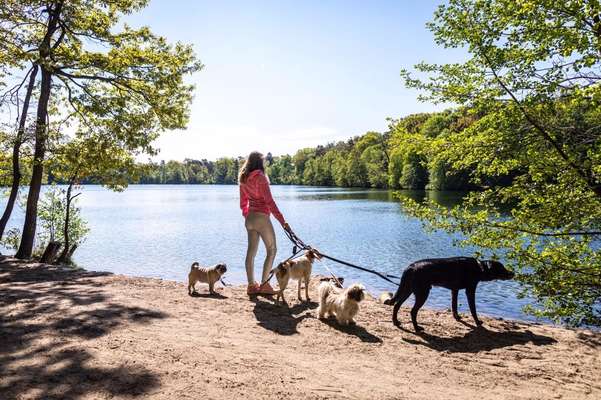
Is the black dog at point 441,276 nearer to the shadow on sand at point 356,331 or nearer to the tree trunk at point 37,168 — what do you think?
the shadow on sand at point 356,331

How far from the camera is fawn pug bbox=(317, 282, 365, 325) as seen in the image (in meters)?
6.89

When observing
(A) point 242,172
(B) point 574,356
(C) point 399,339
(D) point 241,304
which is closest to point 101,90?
(A) point 242,172

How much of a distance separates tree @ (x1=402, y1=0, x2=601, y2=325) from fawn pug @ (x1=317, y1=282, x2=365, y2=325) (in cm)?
195

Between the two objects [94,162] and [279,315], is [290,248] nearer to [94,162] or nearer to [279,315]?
[94,162]

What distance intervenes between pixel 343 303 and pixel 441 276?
1.77 metres

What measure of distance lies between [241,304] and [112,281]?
3547mm

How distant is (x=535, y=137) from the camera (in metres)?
6.73

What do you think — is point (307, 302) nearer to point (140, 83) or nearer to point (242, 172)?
point (242, 172)

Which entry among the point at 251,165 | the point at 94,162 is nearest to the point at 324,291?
the point at 251,165

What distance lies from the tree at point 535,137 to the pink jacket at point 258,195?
8.84 ft

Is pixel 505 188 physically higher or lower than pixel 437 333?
higher

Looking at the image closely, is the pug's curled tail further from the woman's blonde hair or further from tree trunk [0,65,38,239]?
tree trunk [0,65,38,239]

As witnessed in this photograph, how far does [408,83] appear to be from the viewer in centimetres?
823

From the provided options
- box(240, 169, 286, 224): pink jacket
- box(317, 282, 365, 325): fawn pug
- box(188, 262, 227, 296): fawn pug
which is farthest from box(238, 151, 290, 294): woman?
box(317, 282, 365, 325): fawn pug
